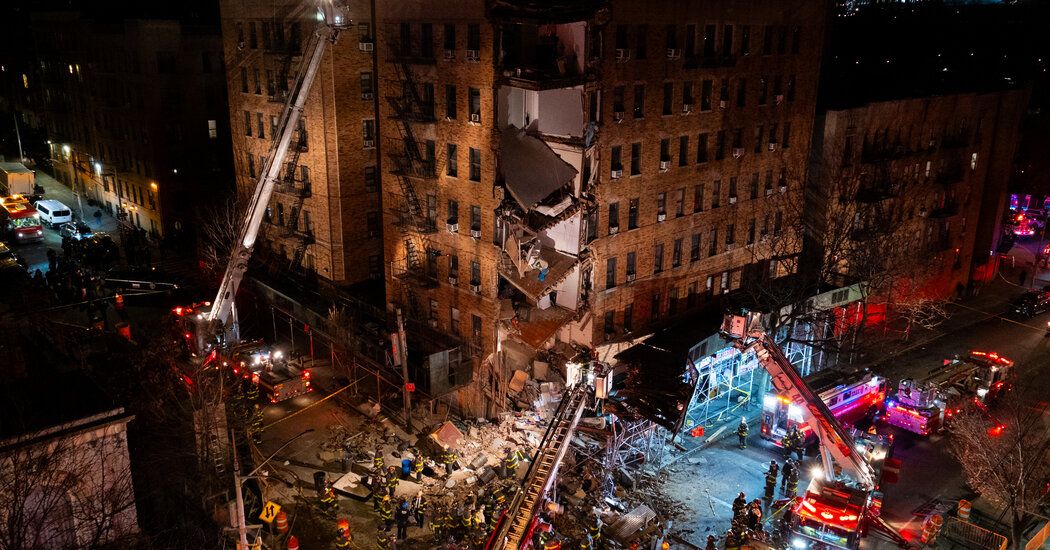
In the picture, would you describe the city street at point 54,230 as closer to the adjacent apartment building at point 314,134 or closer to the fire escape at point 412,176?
the adjacent apartment building at point 314,134

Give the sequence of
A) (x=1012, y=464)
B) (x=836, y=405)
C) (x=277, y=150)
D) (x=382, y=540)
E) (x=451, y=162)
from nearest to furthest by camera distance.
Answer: (x=382, y=540), (x=1012, y=464), (x=277, y=150), (x=836, y=405), (x=451, y=162)

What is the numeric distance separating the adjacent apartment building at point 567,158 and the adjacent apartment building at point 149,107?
23238 mm

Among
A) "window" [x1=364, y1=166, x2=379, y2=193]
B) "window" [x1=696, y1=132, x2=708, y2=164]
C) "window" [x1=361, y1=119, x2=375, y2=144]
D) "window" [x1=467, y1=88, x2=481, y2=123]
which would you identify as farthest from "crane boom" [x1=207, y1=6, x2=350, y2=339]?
"window" [x1=696, y1=132, x2=708, y2=164]

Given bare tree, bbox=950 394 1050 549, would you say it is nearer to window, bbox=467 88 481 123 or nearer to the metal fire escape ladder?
the metal fire escape ladder

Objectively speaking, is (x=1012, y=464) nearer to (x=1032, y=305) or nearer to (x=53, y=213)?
(x=1032, y=305)

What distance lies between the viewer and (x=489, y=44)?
3130cm

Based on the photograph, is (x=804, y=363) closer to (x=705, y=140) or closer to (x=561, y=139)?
(x=705, y=140)

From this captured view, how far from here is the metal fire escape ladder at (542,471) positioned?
796 inches

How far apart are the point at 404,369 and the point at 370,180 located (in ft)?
45.8

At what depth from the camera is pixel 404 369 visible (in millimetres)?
32094

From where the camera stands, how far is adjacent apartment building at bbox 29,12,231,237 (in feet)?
170

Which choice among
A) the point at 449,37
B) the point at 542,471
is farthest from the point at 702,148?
the point at 542,471

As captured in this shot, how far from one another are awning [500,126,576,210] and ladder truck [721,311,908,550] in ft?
31.4

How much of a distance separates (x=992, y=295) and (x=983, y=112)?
12133 millimetres
